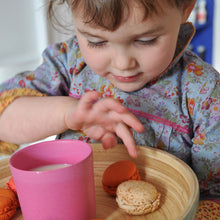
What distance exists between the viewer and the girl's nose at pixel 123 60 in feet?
2.14

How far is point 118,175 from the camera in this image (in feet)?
2.19

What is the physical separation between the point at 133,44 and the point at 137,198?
30cm

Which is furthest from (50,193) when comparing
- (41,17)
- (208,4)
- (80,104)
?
(208,4)

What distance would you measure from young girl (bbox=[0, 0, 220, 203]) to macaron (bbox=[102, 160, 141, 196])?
5cm

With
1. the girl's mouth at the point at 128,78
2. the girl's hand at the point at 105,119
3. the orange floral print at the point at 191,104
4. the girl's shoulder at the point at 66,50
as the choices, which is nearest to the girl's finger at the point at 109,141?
the girl's hand at the point at 105,119

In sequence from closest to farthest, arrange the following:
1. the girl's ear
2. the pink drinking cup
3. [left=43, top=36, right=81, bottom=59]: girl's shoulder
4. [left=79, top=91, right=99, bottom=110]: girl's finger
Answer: the pink drinking cup → [left=79, top=91, right=99, bottom=110]: girl's finger → the girl's ear → [left=43, top=36, right=81, bottom=59]: girl's shoulder

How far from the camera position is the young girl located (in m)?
0.62

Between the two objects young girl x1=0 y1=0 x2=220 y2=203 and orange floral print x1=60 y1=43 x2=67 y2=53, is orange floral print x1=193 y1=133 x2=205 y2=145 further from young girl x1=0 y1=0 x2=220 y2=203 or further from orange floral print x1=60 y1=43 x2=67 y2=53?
orange floral print x1=60 y1=43 x2=67 y2=53

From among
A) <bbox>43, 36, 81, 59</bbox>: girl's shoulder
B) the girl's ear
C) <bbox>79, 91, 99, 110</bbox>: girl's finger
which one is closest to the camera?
<bbox>79, 91, 99, 110</bbox>: girl's finger

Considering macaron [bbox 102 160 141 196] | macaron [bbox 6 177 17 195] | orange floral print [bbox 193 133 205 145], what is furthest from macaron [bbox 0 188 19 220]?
orange floral print [bbox 193 133 205 145]

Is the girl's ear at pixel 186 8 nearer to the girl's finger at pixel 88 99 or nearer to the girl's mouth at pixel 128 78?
the girl's mouth at pixel 128 78

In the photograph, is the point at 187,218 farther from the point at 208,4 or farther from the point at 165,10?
the point at 208,4

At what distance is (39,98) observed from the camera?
804 mm

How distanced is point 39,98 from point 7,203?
11.3 inches
